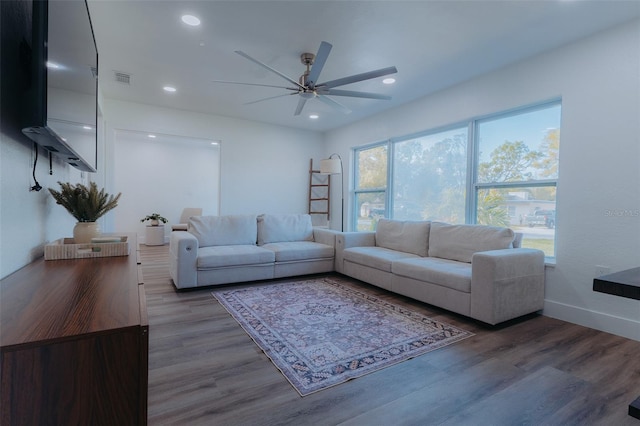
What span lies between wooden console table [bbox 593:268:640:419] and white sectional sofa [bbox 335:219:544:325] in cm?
95

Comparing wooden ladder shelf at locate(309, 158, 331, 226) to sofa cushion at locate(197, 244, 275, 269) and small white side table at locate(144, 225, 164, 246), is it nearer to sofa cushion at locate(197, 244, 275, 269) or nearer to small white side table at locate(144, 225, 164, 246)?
sofa cushion at locate(197, 244, 275, 269)

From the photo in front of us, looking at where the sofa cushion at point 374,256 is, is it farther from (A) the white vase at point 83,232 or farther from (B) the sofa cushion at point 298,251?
(A) the white vase at point 83,232

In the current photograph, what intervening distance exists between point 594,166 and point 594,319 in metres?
1.36

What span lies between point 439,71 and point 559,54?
111 cm

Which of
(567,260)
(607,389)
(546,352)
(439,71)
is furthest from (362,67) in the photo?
(607,389)

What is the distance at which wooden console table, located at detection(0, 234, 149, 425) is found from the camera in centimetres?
67

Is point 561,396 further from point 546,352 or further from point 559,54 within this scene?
point 559,54

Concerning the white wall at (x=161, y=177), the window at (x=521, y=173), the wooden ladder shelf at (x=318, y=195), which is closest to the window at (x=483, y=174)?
the window at (x=521, y=173)

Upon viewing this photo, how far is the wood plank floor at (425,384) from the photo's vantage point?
4.92 ft

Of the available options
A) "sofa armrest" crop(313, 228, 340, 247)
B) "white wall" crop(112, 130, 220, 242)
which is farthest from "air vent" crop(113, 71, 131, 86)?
"sofa armrest" crop(313, 228, 340, 247)

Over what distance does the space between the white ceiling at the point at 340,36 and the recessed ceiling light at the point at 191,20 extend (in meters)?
0.06

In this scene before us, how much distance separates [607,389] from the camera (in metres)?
1.76

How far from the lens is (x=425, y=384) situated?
1777 millimetres

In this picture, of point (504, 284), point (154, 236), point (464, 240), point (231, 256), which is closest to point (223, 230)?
point (231, 256)
